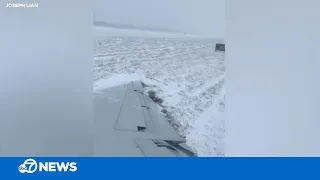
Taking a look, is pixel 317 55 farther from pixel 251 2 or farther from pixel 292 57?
pixel 251 2

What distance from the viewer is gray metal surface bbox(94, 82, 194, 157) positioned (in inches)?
80.6

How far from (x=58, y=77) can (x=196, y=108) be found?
87 centimetres

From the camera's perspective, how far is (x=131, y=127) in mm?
2066
